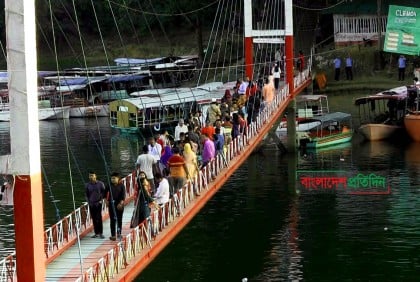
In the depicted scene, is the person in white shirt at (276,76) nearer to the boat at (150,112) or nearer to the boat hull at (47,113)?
the boat at (150,112)

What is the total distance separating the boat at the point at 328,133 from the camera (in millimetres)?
48688

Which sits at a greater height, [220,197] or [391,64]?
[391,64]

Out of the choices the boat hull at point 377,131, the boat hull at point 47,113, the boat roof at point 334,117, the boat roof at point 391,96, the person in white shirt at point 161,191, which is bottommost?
the person in white shirt at point 161,191

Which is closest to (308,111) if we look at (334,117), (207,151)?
(334,117)

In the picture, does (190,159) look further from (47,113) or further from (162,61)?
(162,61)

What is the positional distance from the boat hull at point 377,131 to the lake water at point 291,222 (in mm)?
1215

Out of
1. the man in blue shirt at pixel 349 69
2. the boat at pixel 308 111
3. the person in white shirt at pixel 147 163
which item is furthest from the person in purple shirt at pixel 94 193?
the man in blue shirt at pixel 349 69

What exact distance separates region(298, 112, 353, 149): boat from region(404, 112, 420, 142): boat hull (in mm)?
2449

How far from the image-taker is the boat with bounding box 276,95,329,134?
51219 millimetres

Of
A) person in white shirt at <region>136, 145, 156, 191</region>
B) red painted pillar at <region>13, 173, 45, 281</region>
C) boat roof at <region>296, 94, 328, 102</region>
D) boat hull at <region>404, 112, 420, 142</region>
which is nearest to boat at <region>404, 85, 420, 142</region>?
boat hull at <region>404, 112, 420, 142</region>

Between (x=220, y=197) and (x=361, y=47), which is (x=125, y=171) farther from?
(x=361, y=47)

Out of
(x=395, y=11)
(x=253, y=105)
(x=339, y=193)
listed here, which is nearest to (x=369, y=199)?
(x=339, y=193)

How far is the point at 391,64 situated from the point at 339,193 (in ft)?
76.6

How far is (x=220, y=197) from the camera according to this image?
37.8 metres
